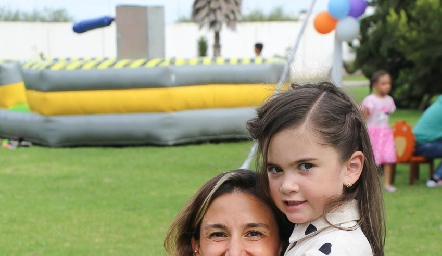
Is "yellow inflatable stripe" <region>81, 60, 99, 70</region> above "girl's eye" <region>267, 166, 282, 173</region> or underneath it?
underneath

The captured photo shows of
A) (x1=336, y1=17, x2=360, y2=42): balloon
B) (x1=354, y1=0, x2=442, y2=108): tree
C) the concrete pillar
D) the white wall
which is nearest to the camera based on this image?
(x1=336, y1=17, x2=360, y2=42): balloon

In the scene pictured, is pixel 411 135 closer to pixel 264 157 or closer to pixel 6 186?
pixel 6 186

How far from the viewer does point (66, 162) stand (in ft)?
33.8

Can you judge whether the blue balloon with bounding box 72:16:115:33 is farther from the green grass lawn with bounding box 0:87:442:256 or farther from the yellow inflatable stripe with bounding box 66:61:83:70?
the green grass lawn with bounding box 0:87:442:256

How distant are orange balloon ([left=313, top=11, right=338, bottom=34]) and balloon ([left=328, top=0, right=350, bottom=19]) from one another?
0.16 metres

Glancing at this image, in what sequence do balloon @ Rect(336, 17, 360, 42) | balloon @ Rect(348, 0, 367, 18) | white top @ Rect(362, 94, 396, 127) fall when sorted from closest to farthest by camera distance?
balloon @ Rect(336, 17, 360, 42), balloon @ Rect(348, 0, 367, 18), white top @ Rect(362, 94, 396, 127)

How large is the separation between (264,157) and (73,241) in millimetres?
4205

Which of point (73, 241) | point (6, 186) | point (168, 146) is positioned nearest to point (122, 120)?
point (168, 146)

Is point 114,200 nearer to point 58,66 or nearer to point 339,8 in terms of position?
point 339,8

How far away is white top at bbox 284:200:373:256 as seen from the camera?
176 cm

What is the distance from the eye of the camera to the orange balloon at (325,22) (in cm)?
855

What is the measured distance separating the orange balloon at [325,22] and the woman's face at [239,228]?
6707 mm

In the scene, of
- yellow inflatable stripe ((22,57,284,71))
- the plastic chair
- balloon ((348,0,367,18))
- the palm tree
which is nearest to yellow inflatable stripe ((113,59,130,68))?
yellow inflatable stripe ((22,57,284,71))

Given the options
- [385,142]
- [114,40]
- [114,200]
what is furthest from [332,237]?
[114,40]
